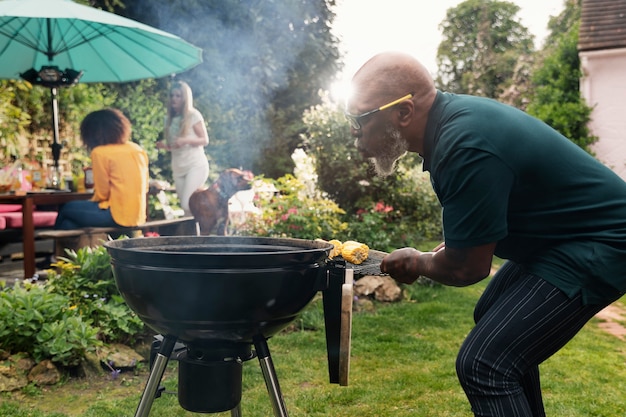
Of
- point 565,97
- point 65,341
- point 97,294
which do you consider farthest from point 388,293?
point 565,97

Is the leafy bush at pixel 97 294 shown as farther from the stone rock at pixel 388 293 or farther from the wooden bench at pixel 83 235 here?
the stone rock at pixel 388 293

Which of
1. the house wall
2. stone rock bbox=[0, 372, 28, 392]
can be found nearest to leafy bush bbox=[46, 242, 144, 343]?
stone rock bbox=[0, 372, 28, 392]

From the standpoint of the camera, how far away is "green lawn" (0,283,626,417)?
330 centimetres

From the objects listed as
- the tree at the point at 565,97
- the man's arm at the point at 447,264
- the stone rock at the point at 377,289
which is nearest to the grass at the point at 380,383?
the stone rock at the point at 377,289

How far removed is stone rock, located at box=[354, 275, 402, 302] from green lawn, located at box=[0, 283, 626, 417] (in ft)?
1.58

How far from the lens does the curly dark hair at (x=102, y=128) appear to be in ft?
17.3

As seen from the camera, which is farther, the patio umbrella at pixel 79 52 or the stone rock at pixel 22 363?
the patio umbrella at pixel 79 52

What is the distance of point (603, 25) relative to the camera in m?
13.1

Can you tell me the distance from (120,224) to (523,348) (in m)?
4.33

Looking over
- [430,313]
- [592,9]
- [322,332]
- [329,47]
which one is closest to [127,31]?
[322,332]

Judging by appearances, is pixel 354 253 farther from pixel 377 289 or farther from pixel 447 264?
pixel 377 289

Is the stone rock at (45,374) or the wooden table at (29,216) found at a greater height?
the wooden table at (29,216)

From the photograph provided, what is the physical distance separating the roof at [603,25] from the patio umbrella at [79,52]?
9.64 m

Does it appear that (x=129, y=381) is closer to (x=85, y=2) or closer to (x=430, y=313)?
(x=430, y=313)
